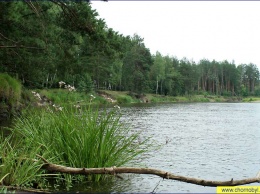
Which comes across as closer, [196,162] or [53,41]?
[196,162]

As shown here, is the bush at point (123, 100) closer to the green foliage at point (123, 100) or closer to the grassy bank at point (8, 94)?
the green foliage at point (123, 100)

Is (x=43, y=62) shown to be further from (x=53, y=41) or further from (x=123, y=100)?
(x=123, y=100)

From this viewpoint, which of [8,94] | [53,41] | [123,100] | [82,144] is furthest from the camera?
[123,100]

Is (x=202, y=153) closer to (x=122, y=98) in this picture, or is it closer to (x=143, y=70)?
(x=122, y=98)

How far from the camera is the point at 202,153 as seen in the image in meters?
12.5

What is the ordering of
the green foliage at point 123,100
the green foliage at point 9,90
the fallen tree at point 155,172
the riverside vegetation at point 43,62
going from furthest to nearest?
1. the green foliage at point 123,100
2. the green foliage at point 9,90
3. the riverside vegetation at point 43,62
4. the fallen tree at point 155,172

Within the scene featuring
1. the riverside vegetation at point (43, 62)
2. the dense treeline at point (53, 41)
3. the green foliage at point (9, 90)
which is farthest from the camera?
the green foliage at point (9, 90)

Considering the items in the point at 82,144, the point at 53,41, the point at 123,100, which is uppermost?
the point at 53,41

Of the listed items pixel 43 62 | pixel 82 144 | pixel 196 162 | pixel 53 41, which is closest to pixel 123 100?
pixel 43 62

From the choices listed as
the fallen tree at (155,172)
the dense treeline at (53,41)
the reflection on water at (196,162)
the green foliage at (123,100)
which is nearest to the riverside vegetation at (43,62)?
the dense treeline at (53,41)

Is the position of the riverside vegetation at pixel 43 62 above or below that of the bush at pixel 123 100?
above

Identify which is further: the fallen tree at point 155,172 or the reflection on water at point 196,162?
the reflection on water at point 196,162

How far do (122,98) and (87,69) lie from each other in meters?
50.1

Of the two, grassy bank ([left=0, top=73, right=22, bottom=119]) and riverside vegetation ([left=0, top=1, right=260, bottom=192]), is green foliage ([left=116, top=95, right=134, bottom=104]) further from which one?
grassy bank ([left=0, top=73, right=22, bottom=119])
